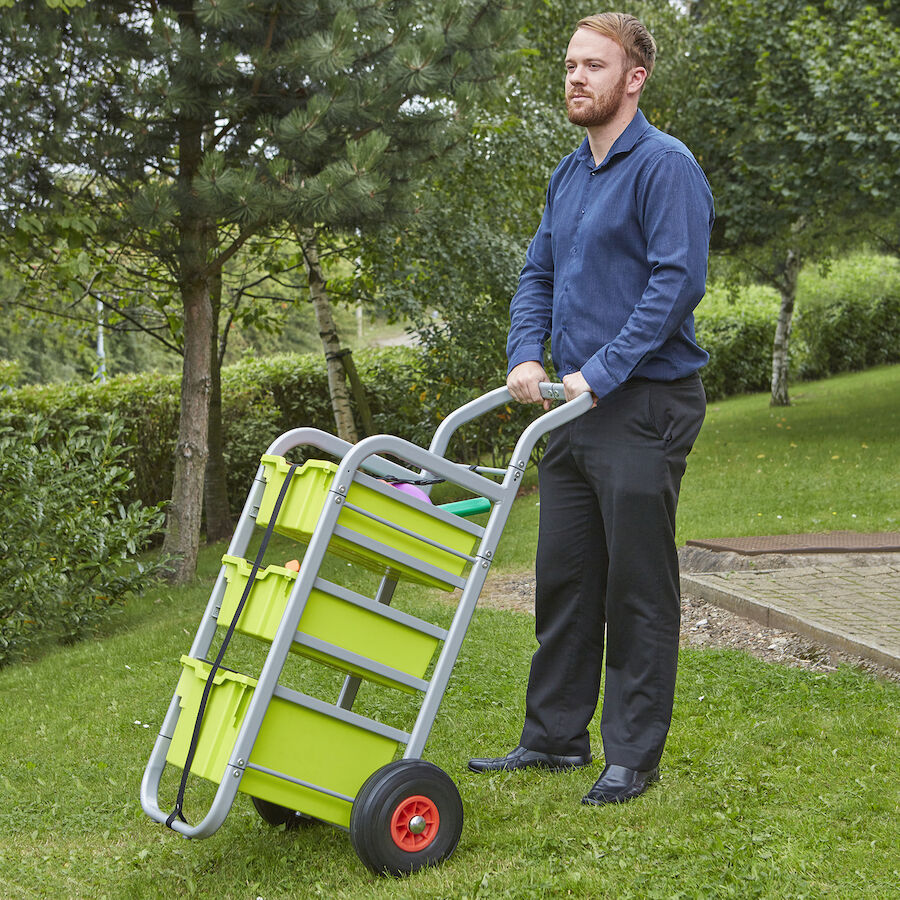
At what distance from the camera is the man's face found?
292 centimetres

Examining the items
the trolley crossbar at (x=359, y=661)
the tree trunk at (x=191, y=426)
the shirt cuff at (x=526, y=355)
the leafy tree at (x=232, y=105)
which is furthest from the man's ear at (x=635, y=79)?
the tree trunk at (x=191, y=426)

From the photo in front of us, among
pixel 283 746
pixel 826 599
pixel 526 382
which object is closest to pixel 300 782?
pixel 283 746

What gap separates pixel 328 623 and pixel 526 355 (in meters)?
1.04

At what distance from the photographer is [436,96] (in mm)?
7270

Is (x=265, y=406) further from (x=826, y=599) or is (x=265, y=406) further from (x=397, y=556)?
(x=397, y=556)

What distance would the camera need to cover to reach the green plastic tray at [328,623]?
8.62 ft

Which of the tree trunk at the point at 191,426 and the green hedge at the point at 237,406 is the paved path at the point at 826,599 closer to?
the tree trunk at the point at 191,426

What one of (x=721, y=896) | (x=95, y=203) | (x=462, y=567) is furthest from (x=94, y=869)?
(x=95, y=203)

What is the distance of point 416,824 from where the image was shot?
2676 millimetres

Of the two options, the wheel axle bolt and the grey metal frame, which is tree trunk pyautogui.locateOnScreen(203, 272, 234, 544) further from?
the wheel axle bolt

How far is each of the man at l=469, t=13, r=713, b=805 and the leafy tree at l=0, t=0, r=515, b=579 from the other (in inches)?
149

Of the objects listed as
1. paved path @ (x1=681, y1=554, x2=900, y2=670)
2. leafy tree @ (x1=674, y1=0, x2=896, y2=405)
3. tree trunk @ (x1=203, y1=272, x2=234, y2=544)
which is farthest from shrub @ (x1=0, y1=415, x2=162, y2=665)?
leafy tree @ (x1=674, y1=0, x2=896, y2=405)

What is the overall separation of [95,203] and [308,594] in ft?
18.9

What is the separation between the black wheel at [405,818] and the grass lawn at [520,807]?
0.06 m
